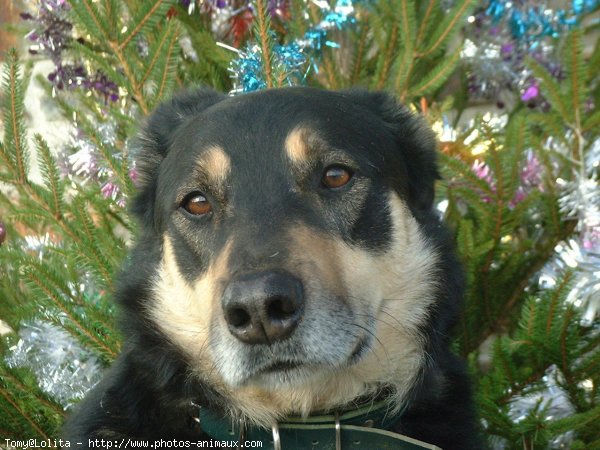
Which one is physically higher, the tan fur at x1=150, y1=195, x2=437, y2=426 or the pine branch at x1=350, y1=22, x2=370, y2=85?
the pine branch at x1=350, y1=22, x2=370, y2=85

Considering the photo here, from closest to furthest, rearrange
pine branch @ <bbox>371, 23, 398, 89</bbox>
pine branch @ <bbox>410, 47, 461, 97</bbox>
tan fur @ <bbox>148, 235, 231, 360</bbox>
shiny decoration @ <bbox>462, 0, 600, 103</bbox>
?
tan fur @ <bbox>148, 235, 231, 360</bbox> < pine branch @ <bbox>410, 47, 461, 97</bbox> < pine branch @ <bbox>371, 23, 398, 89</bbox> < shiny decoration @ <bbox>462, 0, 600, 103</bbox>

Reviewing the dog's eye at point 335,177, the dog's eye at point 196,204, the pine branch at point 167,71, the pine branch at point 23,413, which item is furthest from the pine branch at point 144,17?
the pine branch at point 23,413

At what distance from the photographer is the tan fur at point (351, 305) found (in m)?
1.90

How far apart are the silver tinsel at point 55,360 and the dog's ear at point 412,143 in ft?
5.62

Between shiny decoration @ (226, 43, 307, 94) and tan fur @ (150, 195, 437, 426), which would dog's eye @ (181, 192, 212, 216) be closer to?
tan fur @ (150, 195, 437, 426)

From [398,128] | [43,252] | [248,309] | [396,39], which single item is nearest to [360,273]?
[248,309]

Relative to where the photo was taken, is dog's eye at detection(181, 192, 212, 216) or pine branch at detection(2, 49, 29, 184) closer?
dog's eye at detection(181, 192, 212, 216)

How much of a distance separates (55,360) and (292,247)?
1.86m

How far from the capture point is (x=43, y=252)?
3502 millimetres

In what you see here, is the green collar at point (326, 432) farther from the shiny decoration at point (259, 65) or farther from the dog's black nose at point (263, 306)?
the shiny decoration at point (259, 65)

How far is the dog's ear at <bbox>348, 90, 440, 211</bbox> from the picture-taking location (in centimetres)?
241

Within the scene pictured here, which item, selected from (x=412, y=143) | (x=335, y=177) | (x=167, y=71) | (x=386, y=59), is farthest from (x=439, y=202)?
(x=167, y=71)

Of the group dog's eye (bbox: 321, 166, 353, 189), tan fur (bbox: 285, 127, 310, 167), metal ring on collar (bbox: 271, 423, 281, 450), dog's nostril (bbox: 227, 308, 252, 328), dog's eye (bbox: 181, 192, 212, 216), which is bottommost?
metal ring on collar (bbox: 271, 423, 281, 450)

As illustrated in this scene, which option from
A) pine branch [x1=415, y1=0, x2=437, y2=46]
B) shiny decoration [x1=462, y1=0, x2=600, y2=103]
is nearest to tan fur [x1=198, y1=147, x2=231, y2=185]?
pine branch [x1=415, y1=0, x2=437, y2=46]
